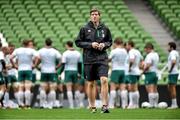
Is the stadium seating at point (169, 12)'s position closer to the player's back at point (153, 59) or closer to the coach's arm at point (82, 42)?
the player's back at point (153, 59)

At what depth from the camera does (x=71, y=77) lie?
25.7 m

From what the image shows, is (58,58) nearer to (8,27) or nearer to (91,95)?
(91,95)

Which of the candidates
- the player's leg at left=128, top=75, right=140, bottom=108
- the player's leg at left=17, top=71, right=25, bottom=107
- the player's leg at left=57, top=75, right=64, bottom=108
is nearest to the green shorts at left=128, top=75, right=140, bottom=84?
the player's leg at left=128, top=75, right=140, bottom=108

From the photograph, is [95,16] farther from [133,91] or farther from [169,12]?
[169,12]

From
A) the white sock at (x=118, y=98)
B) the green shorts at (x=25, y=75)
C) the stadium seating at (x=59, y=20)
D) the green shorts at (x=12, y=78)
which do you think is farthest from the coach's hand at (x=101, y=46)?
the stadium seating at (x=59, y=20)

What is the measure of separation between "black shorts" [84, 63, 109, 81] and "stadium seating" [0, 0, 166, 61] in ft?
36.5

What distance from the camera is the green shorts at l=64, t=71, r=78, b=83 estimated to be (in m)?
25.6

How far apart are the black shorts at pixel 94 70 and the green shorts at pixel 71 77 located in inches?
233

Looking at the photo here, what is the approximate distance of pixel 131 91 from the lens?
25.8 metres

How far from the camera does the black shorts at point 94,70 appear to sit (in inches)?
765

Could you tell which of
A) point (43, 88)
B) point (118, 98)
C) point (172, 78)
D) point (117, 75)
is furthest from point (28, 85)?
point (172, 78)

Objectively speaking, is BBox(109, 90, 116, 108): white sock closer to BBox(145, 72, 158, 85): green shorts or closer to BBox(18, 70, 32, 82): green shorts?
BBox(145, 72, 158, 85): green shorts

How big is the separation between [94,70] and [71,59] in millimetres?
5864

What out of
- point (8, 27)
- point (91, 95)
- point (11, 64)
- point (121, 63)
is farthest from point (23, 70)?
point (8, 27)
